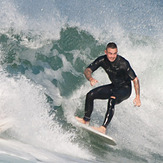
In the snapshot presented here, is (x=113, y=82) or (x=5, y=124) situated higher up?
(x=113, y=82)

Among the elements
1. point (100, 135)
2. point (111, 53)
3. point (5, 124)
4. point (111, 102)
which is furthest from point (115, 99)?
point (5, 124)

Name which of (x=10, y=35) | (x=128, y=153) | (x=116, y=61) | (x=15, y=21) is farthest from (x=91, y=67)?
(x=15, y=21)

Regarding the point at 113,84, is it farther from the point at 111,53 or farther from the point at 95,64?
the point at 111,53

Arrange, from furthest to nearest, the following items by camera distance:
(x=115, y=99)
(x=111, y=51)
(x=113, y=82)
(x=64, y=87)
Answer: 1. (x=64, y=87)
2. (x=113, y=82)
3. (x=115, y=99)
4. (x=111, y=51)

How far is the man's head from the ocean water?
1565 millimetres

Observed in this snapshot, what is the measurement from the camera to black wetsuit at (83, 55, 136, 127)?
5.11 m

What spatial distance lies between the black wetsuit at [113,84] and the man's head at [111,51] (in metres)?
0.11

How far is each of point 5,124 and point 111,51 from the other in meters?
2.00

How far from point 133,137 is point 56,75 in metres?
2.25

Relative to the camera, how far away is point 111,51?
16.1ft

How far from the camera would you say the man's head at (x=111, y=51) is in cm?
488

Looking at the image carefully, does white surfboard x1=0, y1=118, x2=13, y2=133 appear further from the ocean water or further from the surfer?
the surfer

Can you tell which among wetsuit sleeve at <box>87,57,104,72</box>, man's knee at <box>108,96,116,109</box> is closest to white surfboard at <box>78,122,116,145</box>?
man's knee at <box>108,96,116,109</box>

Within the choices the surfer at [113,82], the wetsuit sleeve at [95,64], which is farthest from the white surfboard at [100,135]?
the wetsuit sleeve at [95,64]
